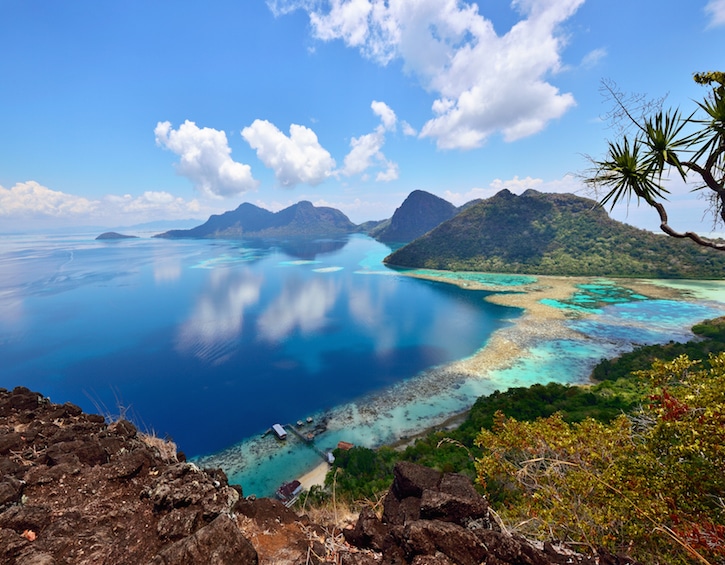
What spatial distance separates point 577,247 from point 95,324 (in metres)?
120

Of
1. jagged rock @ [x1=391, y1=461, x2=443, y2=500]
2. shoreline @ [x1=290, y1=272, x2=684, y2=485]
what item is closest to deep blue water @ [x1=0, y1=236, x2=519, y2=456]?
shoreline @ [x1=290, y1=272, x2=684, y2=485]

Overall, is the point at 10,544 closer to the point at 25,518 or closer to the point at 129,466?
the point at 25,518

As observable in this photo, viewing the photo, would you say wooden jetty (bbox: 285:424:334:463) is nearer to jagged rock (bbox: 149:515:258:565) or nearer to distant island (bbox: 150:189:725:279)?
jagged rock (bbox: 149:515:258:565)

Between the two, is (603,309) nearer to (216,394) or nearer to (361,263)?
(216,394)

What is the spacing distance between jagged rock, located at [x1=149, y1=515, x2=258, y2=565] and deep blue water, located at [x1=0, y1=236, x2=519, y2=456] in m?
17.1

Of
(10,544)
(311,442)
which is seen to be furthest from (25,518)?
(311,442)

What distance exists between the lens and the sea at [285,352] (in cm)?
2425

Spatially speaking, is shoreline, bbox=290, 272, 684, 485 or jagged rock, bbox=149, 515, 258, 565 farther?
shoreline, bbox=290, 272, 684, 485

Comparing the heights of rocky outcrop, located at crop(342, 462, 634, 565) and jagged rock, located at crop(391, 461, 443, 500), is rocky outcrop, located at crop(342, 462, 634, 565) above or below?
above

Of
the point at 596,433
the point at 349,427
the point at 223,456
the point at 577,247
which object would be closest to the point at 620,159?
the point at 596,433

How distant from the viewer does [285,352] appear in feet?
129

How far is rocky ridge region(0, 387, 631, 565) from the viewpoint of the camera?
3.46 metres

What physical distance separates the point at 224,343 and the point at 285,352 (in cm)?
937

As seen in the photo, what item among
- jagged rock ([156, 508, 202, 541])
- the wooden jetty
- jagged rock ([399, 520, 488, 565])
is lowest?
the wooden jetty
